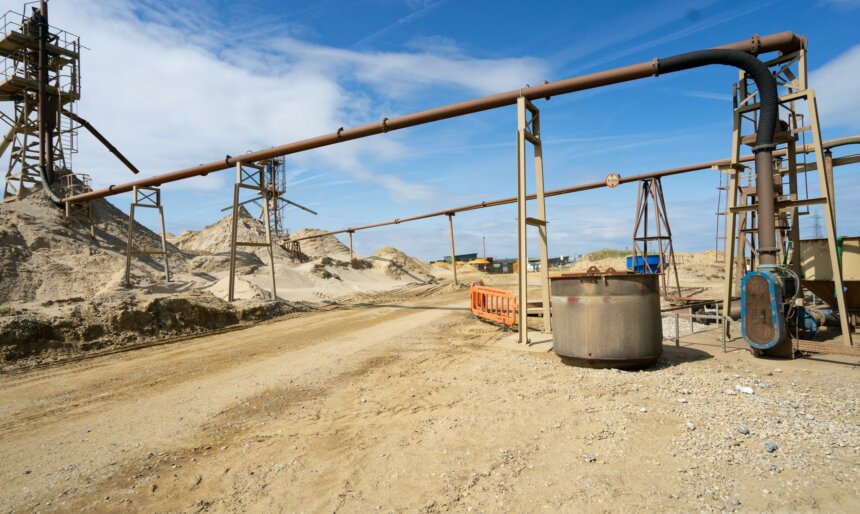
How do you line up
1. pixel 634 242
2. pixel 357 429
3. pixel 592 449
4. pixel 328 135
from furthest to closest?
pixel 634 242, pixel 328 135, pixel 357 429, pixel 592 449

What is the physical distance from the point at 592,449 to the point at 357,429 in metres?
2.41

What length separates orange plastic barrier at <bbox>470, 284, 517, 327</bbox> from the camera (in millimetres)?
11930

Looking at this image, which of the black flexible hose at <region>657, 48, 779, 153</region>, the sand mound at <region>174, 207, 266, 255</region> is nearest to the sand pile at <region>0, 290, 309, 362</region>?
the black flexible hose at <region>657, 48, 779, 153</region>

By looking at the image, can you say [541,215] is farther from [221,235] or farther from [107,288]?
[221,235]

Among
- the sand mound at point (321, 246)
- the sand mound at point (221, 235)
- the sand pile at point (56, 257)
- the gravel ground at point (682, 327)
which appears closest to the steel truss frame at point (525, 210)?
the gravel ground at point (682, 327)

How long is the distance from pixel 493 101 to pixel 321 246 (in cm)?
4142

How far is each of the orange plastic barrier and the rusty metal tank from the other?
15.7 feet

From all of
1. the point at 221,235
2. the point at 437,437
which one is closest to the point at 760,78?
the point at 437,437

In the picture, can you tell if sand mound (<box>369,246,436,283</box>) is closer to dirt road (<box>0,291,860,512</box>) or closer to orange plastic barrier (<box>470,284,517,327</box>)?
orange plastic barrier (<box>470,284,517,327</box>)

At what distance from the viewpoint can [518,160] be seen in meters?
9.10

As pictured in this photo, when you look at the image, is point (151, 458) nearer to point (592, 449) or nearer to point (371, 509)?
point (371, 509)

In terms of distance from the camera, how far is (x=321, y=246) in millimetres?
49625

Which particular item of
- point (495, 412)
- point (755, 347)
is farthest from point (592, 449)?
point (755, 347)

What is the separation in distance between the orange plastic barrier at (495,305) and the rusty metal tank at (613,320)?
15.7 ft
